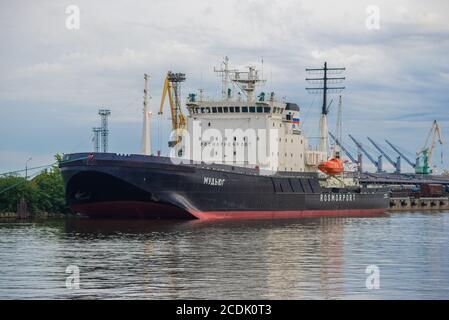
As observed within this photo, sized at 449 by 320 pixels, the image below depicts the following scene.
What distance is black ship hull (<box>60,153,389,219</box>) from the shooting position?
195 ft

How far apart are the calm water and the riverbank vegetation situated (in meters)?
13.7

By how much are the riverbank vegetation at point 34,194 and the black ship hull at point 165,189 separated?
948cm

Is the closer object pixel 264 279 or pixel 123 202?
pixel 264 279

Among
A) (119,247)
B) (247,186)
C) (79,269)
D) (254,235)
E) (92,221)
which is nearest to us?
(79,269)

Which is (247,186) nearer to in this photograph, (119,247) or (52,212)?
(52,212)

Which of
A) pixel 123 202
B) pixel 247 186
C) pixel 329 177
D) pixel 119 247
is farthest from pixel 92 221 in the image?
pixel 329 177

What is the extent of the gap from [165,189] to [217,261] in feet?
77.8

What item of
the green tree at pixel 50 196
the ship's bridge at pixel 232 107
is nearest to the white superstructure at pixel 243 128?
the ship's bridge at pixel 232 107

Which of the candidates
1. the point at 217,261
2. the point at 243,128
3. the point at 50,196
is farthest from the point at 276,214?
the point at 217,261

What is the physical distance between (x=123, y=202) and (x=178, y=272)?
28.9 metres

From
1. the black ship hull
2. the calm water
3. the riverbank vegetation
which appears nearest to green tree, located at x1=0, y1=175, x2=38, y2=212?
the riverbank vegetation

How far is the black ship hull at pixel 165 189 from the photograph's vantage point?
5947 cm
